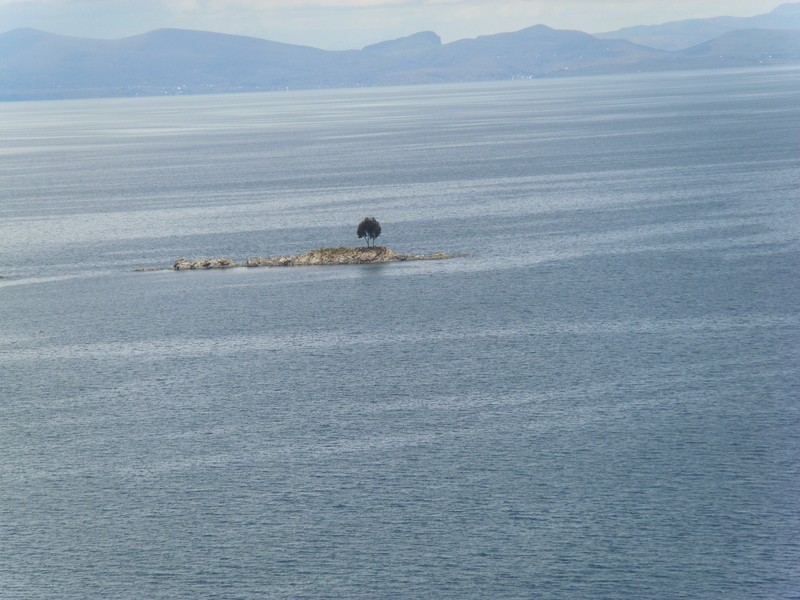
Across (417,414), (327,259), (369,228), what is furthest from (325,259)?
(417,414)

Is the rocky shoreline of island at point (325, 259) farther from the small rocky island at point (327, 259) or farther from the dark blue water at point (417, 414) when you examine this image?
the dark blue water at point (417, 414)

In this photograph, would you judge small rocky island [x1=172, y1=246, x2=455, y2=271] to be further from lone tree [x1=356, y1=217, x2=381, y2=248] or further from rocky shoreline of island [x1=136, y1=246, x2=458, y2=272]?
lone tree [x1=356, y1=217, x2=381, y2=248]

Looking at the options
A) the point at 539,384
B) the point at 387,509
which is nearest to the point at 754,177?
the point at 539,384

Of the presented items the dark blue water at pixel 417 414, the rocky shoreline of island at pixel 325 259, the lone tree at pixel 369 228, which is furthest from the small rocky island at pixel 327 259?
the dark blue water at pixel 417 414

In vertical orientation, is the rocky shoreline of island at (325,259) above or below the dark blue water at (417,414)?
above

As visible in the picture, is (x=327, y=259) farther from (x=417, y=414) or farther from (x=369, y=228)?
(x=417, y=414)

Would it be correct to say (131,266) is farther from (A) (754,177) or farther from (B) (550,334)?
(A) (754,177)
